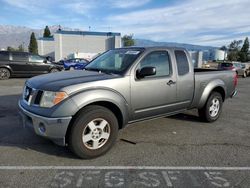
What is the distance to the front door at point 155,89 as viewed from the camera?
14.1ft

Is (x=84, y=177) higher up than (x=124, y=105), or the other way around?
(x=124, y=105)

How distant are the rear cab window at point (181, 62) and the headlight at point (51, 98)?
2.57 meters

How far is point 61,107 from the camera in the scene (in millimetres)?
3479

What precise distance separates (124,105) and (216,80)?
291cm

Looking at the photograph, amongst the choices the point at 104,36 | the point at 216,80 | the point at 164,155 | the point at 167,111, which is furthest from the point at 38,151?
the point at 104,36

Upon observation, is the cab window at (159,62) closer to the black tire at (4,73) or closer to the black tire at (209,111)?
the black tire at (209,111)

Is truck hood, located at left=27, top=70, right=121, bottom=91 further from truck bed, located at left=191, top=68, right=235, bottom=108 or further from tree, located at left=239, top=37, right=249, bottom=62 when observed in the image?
tree, located at left=239, top=37, right=249, bottom=62

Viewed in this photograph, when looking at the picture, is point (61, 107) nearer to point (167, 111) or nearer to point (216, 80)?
point (167, 111)

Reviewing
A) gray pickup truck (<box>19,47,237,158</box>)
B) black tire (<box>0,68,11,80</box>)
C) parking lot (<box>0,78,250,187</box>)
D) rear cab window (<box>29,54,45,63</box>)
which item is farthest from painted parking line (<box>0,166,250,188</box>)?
rear cab window (<box>29,54,45,63</box>)

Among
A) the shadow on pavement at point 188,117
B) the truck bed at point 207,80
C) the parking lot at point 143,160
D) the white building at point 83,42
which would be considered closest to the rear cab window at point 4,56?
the parking lot at point 143,160

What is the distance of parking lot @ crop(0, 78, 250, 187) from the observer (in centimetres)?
317

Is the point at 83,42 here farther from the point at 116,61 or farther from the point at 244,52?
the point at 244,52

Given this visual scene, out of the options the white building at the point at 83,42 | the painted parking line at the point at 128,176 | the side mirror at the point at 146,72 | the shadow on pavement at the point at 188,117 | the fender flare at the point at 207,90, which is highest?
the white building at the point at 83,42

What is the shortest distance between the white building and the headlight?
43.7 m
